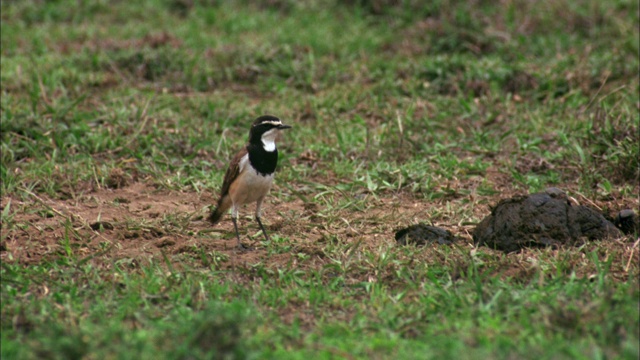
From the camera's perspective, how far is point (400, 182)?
773cm

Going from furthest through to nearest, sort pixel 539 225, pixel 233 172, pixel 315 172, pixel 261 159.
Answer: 1. pixel 315 172
2. pixel 233 172
3. pixel 261 159
4. pixel 539 225

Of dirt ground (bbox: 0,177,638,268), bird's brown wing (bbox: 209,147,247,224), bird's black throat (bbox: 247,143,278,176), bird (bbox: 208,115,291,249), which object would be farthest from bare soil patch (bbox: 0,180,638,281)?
bird's black throat (bbox: 247,143,278,176)

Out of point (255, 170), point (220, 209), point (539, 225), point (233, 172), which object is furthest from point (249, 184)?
point (539, 225)

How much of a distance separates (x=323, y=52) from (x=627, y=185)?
4581 mm

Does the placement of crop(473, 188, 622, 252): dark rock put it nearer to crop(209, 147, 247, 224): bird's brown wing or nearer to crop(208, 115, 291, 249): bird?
crop(208, 115, 291, 249): bird

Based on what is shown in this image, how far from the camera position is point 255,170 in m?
6.57

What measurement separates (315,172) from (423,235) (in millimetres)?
2021

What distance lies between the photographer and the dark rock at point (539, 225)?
20.3 ft

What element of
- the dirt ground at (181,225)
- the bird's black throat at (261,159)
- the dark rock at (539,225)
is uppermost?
the bird's black throat at (261,159)

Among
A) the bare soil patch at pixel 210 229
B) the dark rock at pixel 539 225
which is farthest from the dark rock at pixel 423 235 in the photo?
the dark rock at pixel 539 225

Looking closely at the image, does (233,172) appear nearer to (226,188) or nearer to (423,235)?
(226,188)

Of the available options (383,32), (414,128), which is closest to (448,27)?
(383,32)

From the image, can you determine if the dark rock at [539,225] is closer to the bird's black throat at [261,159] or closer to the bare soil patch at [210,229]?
the bare soil patch at [210,229]

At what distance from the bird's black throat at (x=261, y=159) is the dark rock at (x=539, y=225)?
161 cm
